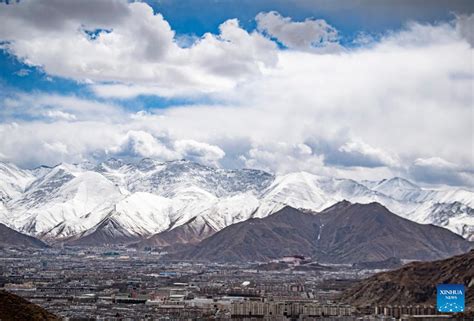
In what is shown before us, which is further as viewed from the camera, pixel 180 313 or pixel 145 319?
pixel 180 313

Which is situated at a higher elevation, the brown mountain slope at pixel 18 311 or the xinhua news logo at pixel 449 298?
the xinhua news logo at pixel 449 298

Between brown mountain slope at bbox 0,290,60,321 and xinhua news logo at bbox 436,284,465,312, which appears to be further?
brown mountain slope at bbox 0,290,60,321

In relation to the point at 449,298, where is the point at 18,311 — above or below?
below

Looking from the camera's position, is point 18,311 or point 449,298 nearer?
point 449,298

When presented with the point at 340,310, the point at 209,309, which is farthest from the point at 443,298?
the point at 209,309

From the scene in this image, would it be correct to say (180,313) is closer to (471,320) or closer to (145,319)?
(145,319)

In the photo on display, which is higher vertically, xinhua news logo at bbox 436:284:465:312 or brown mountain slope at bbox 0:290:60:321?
xinhua news logo at bbox 436:284:465:312

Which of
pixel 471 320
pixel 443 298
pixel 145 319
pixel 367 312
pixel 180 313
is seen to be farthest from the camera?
pixel 367 312

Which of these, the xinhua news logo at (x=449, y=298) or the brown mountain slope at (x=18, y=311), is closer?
the xinhua news logo at (x=449, y=298)
